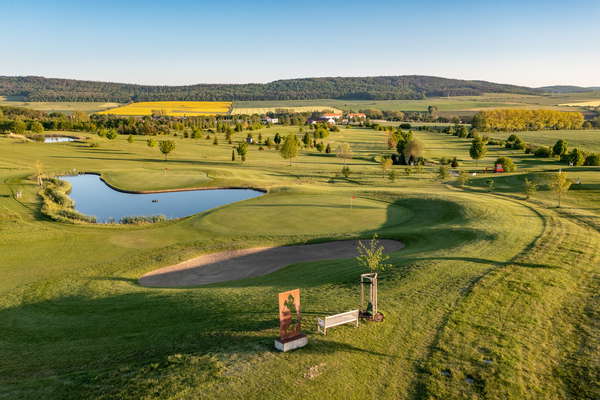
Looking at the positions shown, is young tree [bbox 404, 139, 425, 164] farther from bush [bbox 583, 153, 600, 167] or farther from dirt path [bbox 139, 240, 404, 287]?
dirt path [bbox 139, 240, 404, 287]

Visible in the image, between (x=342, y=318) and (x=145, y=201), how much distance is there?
55.9 metres

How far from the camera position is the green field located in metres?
15.2

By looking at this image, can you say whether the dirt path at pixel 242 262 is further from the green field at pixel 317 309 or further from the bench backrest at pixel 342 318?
the bench backrest at pixel 342 318

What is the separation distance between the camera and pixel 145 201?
67.2 metres

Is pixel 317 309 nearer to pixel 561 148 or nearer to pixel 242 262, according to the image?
pixel 242 262

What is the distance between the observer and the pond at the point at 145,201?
5992cm

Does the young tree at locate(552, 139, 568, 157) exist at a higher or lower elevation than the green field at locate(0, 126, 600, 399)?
higher

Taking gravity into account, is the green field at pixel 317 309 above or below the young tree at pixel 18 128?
below

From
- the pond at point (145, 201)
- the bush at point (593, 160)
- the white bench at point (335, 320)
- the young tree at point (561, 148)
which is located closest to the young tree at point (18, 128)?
the pond at point (145, 201)

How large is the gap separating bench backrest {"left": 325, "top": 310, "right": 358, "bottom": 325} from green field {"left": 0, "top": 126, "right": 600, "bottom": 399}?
1.67ft

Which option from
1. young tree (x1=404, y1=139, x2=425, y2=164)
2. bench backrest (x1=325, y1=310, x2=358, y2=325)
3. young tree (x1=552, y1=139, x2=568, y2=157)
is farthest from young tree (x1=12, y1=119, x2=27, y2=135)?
young tree (x1=552, y1=139, x2=568, y2=157)

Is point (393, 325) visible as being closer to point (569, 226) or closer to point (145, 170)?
point (569, 226)

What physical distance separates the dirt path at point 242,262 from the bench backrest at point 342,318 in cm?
1485

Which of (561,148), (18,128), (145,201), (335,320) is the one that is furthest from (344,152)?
(18,128)
